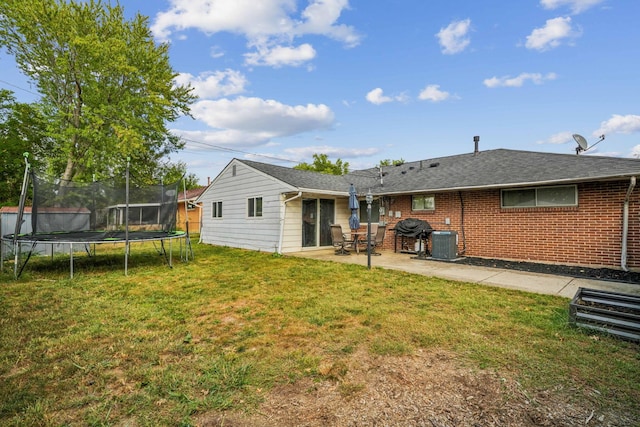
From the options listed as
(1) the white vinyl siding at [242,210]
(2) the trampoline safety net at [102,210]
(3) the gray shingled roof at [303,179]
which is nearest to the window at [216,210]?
(1) the white vinyl siding at [242,210]

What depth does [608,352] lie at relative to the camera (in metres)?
2.95

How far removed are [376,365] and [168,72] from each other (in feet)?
69.5

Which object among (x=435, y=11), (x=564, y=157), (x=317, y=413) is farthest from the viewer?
(x=435, y=11)

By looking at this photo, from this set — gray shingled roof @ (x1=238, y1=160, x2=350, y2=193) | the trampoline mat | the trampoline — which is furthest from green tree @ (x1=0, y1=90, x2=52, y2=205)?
gray shingled roof @ (x1=238, y1=160, x2=350, y2=193)

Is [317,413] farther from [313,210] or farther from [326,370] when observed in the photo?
[313,210]

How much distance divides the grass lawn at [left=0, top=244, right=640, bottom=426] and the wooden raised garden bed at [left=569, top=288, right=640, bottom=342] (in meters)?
0.16

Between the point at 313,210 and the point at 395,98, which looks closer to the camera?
the point at 313,210

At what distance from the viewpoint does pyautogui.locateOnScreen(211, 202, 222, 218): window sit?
47.4 ft

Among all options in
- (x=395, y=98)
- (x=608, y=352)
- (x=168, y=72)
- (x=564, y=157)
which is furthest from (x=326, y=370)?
(x=168, y=72)

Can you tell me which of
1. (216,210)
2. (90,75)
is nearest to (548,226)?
(216,210)

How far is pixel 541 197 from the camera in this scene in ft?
27.3

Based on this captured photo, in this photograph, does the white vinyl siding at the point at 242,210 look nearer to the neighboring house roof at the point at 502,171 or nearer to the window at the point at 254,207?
the window at the point at 254,207

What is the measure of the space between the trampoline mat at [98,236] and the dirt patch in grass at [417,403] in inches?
259

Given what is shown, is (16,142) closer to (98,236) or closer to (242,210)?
(242,210)
